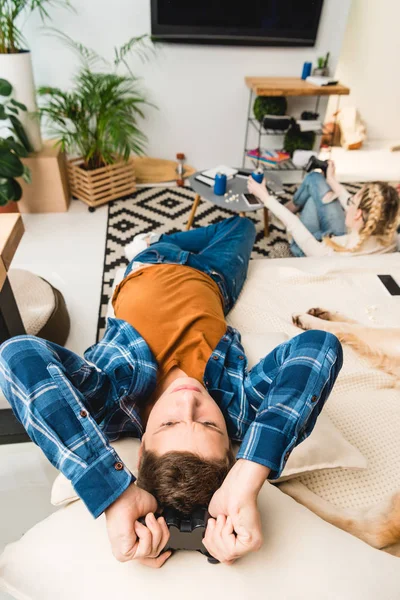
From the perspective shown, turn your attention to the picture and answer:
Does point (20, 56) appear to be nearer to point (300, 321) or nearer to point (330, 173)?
point (330, 173)

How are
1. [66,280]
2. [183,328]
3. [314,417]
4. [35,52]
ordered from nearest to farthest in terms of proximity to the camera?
[314,417] → [183,328] → [66,280] → [35,52]

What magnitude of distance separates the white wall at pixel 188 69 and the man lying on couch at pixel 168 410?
7.69 ft

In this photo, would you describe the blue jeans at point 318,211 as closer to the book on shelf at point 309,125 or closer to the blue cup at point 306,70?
the book on shelf at point 309,125

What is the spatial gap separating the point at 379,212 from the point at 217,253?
0.73 metres

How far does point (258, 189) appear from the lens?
2314mm

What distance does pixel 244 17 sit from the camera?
2867 millimetres

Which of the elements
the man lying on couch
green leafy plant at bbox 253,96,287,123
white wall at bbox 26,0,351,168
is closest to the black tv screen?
white wall at bbox 26,0,351,168

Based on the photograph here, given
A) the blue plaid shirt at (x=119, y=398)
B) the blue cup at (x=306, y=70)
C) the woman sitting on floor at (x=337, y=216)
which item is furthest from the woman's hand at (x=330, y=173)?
the blue plaid shirt at (x=119, y=398)

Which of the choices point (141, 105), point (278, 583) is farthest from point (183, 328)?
point (141, 105)

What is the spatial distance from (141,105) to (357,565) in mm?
3218

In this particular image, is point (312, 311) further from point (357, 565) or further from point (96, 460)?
point (96, 460)

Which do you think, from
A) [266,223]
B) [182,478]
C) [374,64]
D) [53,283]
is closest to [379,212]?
[266,223]

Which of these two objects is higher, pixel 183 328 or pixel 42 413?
pixel 42 413

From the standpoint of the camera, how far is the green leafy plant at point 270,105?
307 centimetres
